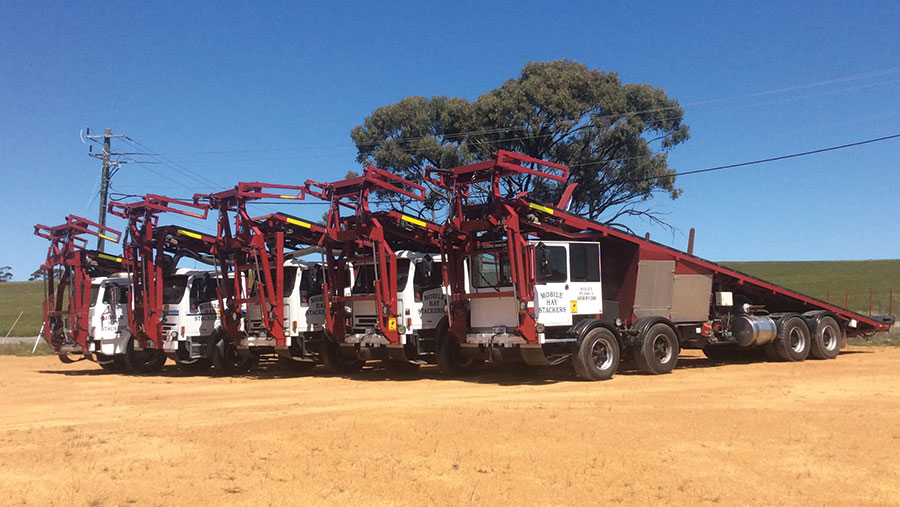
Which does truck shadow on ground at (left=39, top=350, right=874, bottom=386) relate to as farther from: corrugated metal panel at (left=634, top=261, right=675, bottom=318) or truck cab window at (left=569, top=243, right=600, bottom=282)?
truck cab window at (left=569, top=243, right=600, bottom=282)

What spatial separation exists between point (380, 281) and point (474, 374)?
116 inches

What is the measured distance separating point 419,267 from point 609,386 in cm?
504

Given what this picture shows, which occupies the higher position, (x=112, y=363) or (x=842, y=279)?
(x=842, y=279)

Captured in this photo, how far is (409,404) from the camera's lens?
11.4m

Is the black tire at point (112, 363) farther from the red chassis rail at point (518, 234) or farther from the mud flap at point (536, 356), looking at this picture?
the mud flap at point (536, 356)

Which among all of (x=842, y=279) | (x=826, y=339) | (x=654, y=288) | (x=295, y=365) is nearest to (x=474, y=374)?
→ (x=654, y=288)

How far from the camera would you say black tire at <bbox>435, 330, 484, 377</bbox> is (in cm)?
1636

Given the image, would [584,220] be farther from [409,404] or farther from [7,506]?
[7,506]

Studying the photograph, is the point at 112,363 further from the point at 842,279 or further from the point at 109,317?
the point at 842,279

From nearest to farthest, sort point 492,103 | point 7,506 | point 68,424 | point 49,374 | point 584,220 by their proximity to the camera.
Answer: point 7,506, point 68,424, point 584,220, point 49,374, point 492,103

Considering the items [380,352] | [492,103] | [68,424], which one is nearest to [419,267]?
[380,352]

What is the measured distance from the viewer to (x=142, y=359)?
68.5ft

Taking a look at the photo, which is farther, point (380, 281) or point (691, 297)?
point (691, 297)

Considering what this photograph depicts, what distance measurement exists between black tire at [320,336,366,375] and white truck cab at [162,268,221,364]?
3.04 metres
